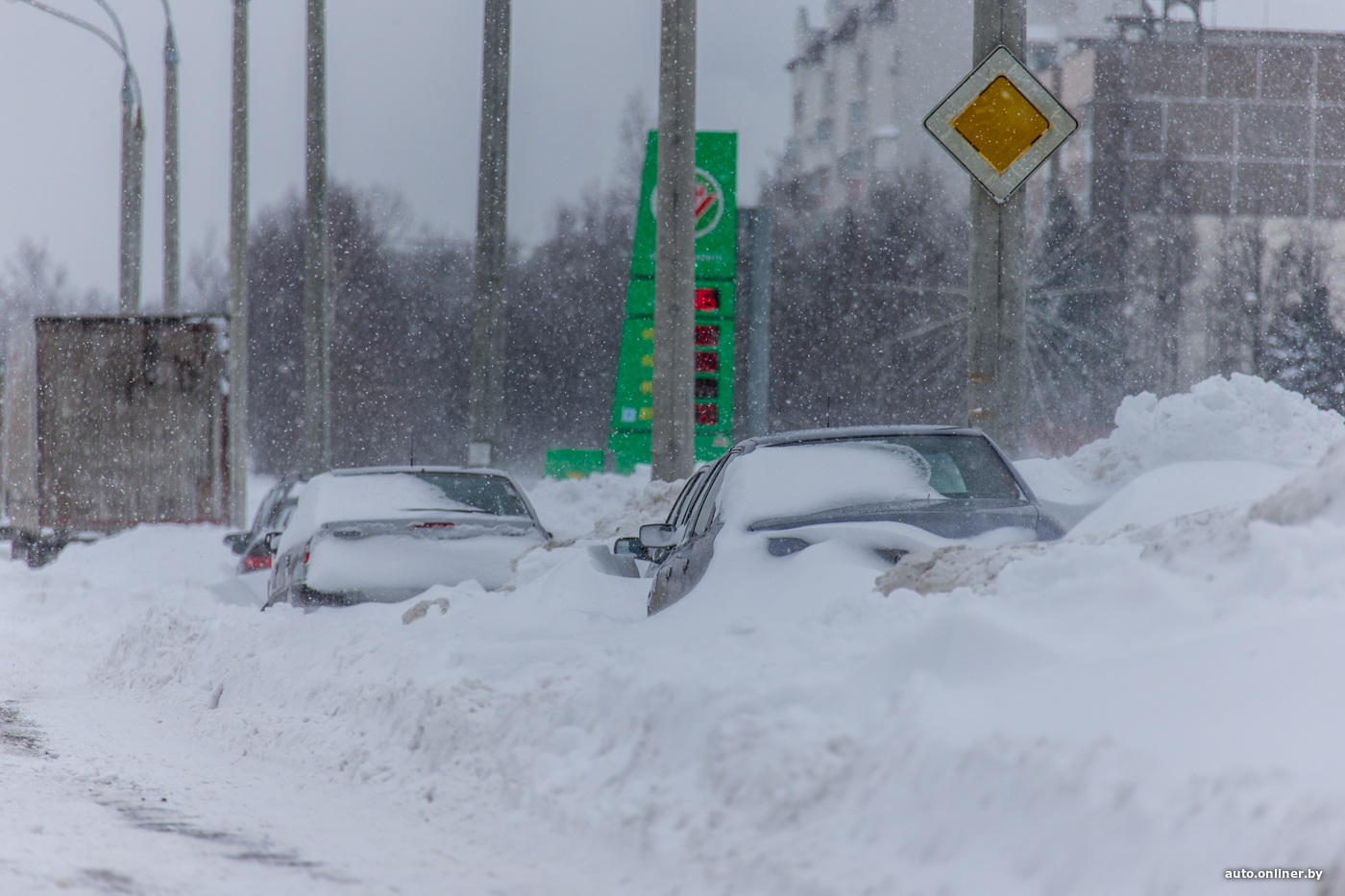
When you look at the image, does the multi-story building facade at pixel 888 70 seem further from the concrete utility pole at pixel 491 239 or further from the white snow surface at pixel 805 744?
the white snow surface at pixel 805 744

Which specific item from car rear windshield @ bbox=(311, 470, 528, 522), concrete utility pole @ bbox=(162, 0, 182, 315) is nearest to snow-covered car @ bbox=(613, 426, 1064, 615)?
car rear windshield @ bbox=(311, 470, 528, 522)

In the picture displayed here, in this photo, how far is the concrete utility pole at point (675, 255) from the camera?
1375cm

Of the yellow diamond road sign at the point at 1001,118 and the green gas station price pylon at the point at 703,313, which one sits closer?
the yellow diamond road sign at the point at 1001,118

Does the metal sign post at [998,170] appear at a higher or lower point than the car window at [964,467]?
higher

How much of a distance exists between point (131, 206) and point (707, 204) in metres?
12.1

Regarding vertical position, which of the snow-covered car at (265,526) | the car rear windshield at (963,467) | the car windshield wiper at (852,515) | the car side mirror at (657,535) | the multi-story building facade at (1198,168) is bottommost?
the snow-covered car at (265,526)

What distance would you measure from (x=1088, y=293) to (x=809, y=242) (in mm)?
10392

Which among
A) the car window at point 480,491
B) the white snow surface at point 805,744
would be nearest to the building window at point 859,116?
the car window at point 480,491

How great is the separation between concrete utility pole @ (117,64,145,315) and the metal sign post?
21325 mm

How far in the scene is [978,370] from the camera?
999cm

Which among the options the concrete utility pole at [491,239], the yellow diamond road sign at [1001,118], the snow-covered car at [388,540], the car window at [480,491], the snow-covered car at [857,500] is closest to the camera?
the snow-covered car at [857,500]

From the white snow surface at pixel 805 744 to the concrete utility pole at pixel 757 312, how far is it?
13436 mm

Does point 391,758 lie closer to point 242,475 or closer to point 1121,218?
point 242,475

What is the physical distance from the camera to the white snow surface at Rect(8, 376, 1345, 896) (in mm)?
3781
